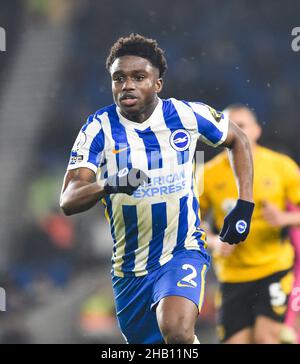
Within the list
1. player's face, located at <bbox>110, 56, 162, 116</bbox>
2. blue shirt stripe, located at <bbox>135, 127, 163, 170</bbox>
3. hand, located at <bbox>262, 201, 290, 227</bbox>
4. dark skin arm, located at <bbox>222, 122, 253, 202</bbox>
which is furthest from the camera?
hand, located at <bbox>262, 201, 290, 227</bbox>

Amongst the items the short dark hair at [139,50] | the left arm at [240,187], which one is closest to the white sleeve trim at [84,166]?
the short dark hair at [139,50]

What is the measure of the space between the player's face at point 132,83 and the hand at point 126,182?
Result: 576 millimetres

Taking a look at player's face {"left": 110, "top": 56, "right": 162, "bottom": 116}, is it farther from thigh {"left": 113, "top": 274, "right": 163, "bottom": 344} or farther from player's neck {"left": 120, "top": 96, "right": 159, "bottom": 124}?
thigh {"left": 113, "top": 274, "right": 163, "bottom": 344}

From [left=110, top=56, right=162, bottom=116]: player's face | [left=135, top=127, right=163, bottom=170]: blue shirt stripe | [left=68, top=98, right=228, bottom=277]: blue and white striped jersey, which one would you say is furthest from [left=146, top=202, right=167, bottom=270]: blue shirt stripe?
[left=110, top=56, right=162, bottom=116]: player's face

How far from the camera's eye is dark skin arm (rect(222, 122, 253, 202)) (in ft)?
13.9

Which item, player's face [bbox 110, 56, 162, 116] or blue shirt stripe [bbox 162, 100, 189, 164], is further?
blue shirt stripe [bbox 162, 100, 189, 164]

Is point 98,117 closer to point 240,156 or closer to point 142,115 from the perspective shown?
point 142,115

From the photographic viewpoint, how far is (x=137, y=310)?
13.6 feet

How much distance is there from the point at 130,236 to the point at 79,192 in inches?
25.0

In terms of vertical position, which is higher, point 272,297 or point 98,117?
point 98,117

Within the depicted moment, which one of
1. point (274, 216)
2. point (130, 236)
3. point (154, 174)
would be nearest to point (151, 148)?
point (154, 174)

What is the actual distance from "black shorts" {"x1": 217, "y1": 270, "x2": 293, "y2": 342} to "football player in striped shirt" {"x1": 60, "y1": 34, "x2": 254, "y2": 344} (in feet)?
5.51

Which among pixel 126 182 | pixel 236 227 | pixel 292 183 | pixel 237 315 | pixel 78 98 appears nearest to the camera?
pixel 126 182

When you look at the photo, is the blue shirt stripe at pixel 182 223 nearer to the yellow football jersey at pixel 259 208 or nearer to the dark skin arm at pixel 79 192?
the dark skin arm at pixel 79 192
